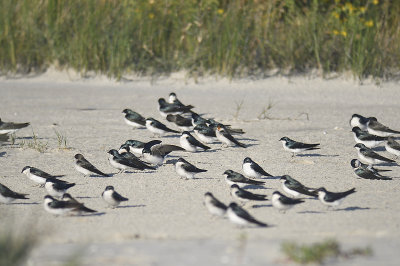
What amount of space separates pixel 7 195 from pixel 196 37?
28.0 ft

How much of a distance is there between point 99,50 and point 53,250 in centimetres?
1006

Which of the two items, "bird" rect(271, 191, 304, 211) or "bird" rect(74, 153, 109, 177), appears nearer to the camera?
"bird" rect(271, 191, 304, 211)

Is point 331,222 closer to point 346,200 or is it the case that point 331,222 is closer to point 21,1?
point 346,200

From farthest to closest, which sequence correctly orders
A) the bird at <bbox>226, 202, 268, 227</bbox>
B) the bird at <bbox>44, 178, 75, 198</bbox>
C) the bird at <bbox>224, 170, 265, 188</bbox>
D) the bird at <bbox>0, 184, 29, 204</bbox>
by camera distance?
the bird at <bbox>224, 170, 265, 188</bbox> < the bird at <bbox>44, 178, 75, 198</bbox> < the bird at <bbox>0, 184, 29, 204</bbox> < the bird at <bbox>226, 202, 268, 227</bbox>

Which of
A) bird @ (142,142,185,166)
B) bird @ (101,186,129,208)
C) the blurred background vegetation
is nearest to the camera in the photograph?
bird @ (101,186,129,208)

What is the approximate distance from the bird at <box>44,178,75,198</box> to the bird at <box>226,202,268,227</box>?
2.10 m

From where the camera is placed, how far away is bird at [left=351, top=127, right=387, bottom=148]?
10.2 meters

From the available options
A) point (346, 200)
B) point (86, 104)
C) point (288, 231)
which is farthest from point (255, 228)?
point (86, 104)

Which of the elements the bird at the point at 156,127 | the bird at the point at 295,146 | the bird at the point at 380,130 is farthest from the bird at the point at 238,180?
the bird at the point at 380,130

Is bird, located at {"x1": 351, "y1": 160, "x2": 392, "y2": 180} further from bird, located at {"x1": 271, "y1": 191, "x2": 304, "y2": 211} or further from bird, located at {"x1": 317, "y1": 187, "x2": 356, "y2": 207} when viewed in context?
bird, located at {"x1": 271, "y1": 191, "x2": 304, "y2": 211}

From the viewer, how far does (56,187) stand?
771 centimetres

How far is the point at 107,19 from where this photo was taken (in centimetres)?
1550

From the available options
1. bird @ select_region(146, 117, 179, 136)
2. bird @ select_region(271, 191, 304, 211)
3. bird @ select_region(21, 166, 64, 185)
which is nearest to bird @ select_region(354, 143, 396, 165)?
bird @ select_region(271, 191, 304, 211)

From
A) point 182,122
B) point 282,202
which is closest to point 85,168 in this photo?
point 282,202
